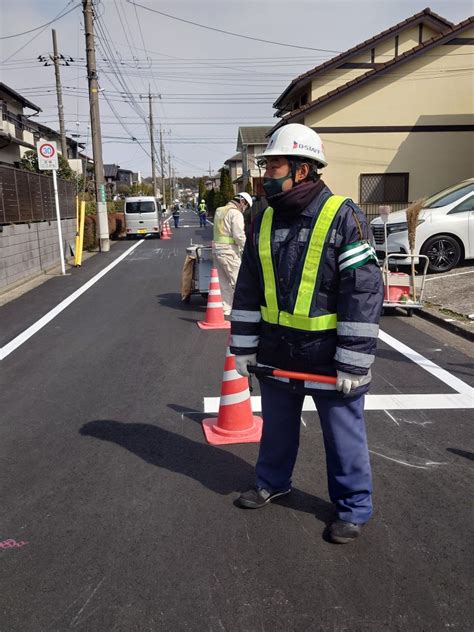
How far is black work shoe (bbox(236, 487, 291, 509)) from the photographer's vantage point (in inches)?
126

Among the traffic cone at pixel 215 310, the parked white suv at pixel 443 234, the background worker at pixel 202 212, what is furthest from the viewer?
the background worker at pixel 202 212

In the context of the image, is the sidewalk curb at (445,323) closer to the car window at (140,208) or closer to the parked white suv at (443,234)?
the parked white suv at (443,234)

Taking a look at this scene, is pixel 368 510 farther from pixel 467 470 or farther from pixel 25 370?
pixel 25 370

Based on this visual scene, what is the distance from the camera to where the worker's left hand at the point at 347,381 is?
105 inches

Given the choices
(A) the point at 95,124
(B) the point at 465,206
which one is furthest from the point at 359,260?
(A) the point at 95,124

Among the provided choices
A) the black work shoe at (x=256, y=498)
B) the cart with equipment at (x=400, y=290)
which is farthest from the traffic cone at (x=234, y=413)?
A: the cart with equipment at (x=400, y=290)

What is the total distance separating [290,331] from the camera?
112 inches

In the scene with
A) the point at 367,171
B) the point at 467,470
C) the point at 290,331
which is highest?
the point at 367,171

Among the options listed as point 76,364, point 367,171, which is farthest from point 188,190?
point 76,364

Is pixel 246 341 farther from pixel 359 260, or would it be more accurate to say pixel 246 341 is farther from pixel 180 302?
pixel 180 302

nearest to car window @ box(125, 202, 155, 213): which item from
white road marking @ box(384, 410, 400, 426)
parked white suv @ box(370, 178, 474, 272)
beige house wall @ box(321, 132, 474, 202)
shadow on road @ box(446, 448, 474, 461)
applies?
beige house wall @ box(321, 132, 474, 202)

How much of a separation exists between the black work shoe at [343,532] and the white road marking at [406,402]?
1843 millimetres

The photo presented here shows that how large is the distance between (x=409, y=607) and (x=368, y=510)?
580 millimetres

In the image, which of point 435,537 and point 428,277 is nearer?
point 435,537
